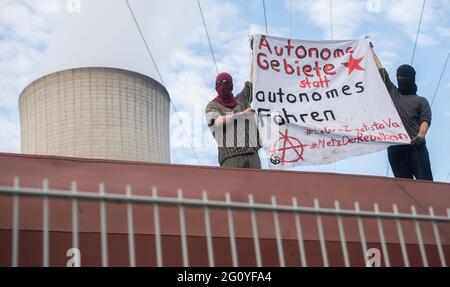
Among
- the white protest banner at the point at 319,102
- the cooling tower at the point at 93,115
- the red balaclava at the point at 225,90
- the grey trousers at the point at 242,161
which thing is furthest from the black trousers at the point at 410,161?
the cooling tower at the point at 93,115

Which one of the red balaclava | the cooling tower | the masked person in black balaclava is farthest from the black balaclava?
the cooling tower

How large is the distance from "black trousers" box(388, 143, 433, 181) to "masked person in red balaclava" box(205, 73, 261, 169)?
5.03 ft

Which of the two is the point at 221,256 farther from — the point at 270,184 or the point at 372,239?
the point at 372,239

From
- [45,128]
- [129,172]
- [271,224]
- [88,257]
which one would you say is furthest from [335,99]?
[45,128]

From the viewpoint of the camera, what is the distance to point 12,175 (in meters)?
5.00

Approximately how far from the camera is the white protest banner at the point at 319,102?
6.93 metres

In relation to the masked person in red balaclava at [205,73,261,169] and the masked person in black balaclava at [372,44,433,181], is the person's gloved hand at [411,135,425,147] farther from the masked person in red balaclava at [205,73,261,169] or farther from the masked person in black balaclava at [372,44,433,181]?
the masked person in red balaclava at [205,73,261,169]

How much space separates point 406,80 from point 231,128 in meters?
2.17

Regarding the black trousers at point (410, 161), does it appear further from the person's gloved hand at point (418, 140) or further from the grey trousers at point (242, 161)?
the grey trousers at point (242, 161)

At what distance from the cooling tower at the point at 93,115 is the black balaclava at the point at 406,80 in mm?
19922

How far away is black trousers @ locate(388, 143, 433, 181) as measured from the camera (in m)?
6.76

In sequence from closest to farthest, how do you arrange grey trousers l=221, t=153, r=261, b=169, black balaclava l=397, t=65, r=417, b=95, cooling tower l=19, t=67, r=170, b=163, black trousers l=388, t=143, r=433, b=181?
grey trousers l=221, t=153, r=261, b=169 → black trousers l=388, t=143, r=433, b=181 → black balaclava l=397, t=65, r=417, b=95 → cooling tower l=19, t=67, r=170, b=163
